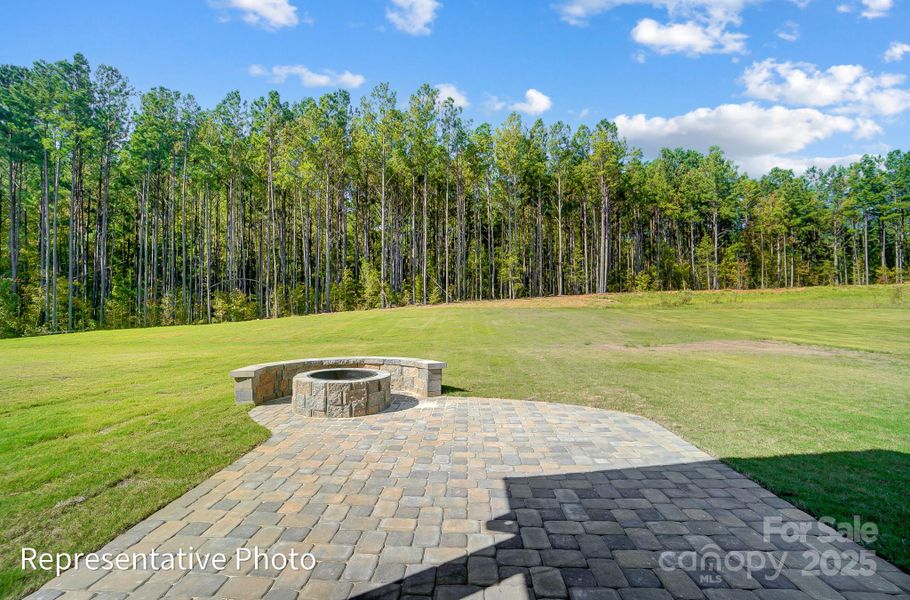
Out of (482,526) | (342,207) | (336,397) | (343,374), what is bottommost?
(482,526)

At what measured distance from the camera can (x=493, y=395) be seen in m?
7.78

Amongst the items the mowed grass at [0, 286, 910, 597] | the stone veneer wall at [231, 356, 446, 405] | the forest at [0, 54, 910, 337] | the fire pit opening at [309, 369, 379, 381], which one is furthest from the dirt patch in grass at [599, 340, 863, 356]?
the forest at [0, 54, 910, 337]

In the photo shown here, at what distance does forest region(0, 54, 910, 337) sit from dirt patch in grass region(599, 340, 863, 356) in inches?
804

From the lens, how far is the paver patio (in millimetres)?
2395

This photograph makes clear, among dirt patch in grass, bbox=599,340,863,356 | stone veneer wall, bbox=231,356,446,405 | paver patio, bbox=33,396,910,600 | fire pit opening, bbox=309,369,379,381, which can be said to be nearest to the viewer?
paver patio, bbox=33,396,910,600

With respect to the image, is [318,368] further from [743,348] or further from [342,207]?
[342,207]

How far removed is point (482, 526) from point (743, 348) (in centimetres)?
1352

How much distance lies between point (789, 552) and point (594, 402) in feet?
14.2

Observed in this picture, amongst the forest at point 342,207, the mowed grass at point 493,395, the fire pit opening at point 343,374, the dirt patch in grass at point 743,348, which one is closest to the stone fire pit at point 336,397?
the fire pit opening at point 343,374

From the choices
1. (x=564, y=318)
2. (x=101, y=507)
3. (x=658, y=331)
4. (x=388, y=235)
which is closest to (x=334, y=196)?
(x=388, y=235)

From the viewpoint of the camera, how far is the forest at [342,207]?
25.0m

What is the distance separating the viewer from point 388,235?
38.2m

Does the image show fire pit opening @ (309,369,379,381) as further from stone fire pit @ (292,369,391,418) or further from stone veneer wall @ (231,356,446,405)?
stone veneer wall @ (231,356,446,405)

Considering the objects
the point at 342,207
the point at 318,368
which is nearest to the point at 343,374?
the point at 318,368
